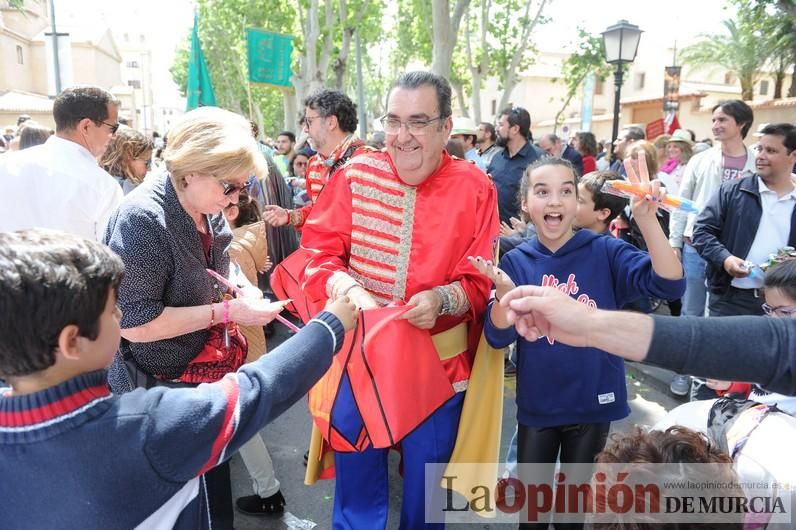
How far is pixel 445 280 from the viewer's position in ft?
7.86

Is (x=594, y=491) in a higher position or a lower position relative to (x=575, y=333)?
lower

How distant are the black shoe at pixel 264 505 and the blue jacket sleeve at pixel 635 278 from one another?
2075 mm

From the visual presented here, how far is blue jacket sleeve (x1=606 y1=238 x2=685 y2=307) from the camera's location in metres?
2.16

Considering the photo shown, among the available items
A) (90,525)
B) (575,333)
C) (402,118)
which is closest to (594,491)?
(575,333)

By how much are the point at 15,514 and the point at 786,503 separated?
202cm

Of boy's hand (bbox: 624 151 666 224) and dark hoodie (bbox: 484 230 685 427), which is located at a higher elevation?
boy's hand (bbox: 624 151 666 224)

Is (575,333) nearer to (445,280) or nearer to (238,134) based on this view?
(445,280)

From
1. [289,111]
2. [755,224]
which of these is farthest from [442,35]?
[289,111]

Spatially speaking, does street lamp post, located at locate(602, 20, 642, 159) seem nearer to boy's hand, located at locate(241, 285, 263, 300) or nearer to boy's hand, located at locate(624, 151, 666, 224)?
boy's hand, located at locate(624, 151, 666, 224)

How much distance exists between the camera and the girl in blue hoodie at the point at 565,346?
7.90 feet

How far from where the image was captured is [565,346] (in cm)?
245

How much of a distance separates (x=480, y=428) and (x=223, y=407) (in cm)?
139

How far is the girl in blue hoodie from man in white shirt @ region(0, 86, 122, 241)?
226 centimetres

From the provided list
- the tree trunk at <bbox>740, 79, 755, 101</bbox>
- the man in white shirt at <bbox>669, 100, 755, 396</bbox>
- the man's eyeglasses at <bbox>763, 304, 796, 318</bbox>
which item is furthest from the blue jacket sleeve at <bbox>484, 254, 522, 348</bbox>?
the tree trunk at <bbox>740, 79, 755, 101</bbox>
